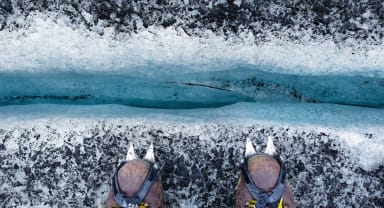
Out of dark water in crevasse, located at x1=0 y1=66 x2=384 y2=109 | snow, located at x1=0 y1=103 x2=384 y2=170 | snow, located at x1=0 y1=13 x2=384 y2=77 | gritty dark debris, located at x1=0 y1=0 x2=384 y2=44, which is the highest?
gritty dark debris, located at x1=0 y1=0 x2=384 y2=44

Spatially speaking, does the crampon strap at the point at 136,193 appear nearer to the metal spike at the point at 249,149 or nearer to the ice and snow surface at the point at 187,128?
the ice and snow surface at the point at 187,128

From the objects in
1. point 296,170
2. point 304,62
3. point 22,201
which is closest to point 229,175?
point 296,170

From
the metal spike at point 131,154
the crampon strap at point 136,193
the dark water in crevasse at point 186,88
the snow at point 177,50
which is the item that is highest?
the snow at point 177,50

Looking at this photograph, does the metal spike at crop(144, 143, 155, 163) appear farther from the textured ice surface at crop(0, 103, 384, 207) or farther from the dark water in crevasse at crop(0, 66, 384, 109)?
the dark water in crevasse at crop(0, 66, 384, 109)

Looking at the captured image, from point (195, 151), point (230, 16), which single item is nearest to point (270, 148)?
point (195, 151)

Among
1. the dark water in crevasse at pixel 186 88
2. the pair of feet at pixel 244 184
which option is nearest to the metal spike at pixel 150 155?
the pair of feet at pixel 244 184

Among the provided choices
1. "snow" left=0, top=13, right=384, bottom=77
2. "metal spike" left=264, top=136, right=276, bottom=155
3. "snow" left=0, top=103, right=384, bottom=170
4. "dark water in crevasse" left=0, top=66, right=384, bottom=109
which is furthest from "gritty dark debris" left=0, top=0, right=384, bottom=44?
"metal spike" left=264, top=136, right=276, bottom=155

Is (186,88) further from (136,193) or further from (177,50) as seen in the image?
(136,193)
